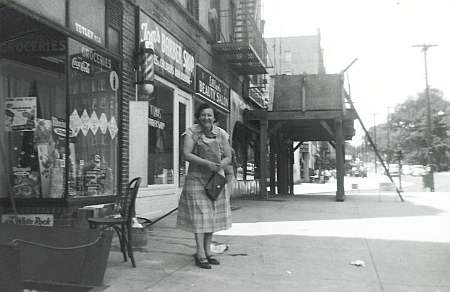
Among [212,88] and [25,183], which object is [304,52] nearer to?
[212,88]

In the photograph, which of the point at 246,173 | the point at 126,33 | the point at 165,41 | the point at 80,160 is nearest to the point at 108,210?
the point at 80,160

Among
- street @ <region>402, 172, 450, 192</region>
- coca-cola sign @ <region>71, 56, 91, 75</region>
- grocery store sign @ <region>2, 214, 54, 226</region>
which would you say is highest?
coca-cola sign @ <region>71, 56, 91, 75</region>

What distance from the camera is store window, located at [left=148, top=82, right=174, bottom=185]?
10.3 meters

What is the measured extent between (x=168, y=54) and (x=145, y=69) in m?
1.60

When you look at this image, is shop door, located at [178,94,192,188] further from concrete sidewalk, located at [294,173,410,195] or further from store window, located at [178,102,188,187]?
concrete sidewalk, located at [294,173,410,195]

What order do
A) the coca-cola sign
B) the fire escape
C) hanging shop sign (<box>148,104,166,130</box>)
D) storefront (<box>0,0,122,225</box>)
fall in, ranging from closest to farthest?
storefront (<box>0,0,122,225</box>) → the coca-cola sign → hanging shop sign (<box>148,104,166,130</box>) → the fire escape

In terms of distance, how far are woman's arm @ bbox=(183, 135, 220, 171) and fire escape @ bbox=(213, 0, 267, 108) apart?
30.7ft

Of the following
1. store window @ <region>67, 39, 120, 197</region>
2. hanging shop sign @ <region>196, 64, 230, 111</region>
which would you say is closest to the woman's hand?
store window @ <region>67, 39, 120, 197</region>

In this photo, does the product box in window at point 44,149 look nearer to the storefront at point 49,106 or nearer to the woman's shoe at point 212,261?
the storefront at point 49,106

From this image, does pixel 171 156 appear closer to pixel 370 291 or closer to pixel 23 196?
pixel 23 196

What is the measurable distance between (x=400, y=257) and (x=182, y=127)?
262 inches

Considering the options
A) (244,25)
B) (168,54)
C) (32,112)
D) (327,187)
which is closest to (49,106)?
(32,112)

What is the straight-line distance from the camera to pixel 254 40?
16.6 metres

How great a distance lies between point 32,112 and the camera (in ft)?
24.1
